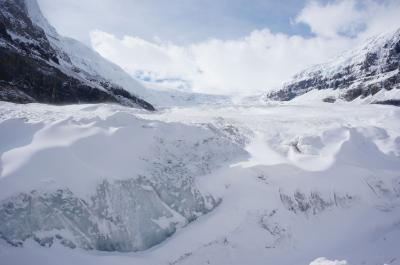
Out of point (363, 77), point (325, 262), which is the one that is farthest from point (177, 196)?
point (363, 77)

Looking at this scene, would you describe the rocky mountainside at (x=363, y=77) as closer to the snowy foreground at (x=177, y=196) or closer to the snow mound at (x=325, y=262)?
the snowy foreground at (x=177, y=196)

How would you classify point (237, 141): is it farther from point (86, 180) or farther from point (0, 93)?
point (0, 93)

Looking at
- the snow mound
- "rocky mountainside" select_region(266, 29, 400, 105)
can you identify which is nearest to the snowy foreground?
the snow mound

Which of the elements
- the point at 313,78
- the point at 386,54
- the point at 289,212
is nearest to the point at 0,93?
the point at 289,212

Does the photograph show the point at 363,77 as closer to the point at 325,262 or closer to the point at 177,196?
the point at 177,196

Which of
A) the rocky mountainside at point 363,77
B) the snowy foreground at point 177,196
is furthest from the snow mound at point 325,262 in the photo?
the rocky mountainside at point 363,77

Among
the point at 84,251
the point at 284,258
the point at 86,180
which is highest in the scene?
the point at 86,180
